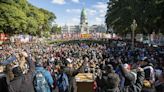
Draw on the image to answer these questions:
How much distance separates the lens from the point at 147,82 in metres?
8.49

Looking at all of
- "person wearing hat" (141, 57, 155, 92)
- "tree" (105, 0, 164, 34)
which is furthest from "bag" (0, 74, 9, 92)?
"tree" (105, 0, 164, 34)

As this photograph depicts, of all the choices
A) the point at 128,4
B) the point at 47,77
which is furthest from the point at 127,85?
the point at 128,4

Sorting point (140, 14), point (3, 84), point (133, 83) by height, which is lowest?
point (133, 83)

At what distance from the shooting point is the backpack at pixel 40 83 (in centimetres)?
764

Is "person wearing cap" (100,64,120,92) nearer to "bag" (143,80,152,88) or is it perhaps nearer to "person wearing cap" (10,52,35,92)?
"bag" (143,80,152,88)

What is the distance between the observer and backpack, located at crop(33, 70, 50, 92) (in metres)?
7.64

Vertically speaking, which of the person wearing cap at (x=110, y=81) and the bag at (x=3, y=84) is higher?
the bag at (x=3, y=84)

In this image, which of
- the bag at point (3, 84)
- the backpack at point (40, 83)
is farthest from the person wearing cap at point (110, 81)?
the bag at point (3, 84)

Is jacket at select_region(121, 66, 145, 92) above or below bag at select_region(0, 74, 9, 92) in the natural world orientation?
below

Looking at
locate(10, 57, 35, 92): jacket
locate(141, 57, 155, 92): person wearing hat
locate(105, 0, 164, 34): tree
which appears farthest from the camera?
locate(105, 0, 164, 34): tree

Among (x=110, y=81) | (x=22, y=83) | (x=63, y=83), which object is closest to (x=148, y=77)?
(x=110, y=81)

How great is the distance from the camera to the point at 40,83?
7680mm

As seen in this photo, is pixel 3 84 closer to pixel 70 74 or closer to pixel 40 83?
pixel 40 83

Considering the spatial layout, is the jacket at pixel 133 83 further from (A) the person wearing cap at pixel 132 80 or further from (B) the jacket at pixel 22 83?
(B) the jacket at pixel 22 83
